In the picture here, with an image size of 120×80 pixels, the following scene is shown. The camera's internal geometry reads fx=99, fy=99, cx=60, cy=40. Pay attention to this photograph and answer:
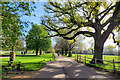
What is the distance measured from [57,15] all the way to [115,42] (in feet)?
37.0

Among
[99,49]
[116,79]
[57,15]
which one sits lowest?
[116,79]

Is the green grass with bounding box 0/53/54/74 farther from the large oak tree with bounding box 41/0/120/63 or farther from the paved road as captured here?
the large oak tree with bounding box 41/0/120/63

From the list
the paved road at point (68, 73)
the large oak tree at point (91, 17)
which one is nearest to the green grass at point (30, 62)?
the paved road at point (68, 73)

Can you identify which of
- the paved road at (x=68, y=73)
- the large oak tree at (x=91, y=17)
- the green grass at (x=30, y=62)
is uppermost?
the large oak tree at (x=91, y=17)

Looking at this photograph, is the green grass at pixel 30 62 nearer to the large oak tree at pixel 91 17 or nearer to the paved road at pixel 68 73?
the paved road at pixel 68 73

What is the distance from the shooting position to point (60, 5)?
1402cm

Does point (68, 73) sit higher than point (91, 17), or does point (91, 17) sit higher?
point (91, 17)

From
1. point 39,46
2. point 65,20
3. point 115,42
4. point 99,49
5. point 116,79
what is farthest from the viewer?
point 39,46

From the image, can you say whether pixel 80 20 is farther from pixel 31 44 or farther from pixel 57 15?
pixel 31 44

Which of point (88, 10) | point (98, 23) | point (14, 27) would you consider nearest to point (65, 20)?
point (88, 10)

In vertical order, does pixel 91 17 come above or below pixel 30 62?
above

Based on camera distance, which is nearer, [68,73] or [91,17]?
[68,73]

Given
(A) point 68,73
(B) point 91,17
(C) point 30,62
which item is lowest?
(C) point 30,62

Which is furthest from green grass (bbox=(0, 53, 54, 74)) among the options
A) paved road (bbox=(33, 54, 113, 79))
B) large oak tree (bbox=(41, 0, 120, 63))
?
large oak tree (bbox=(41, 0, 120, 63))
